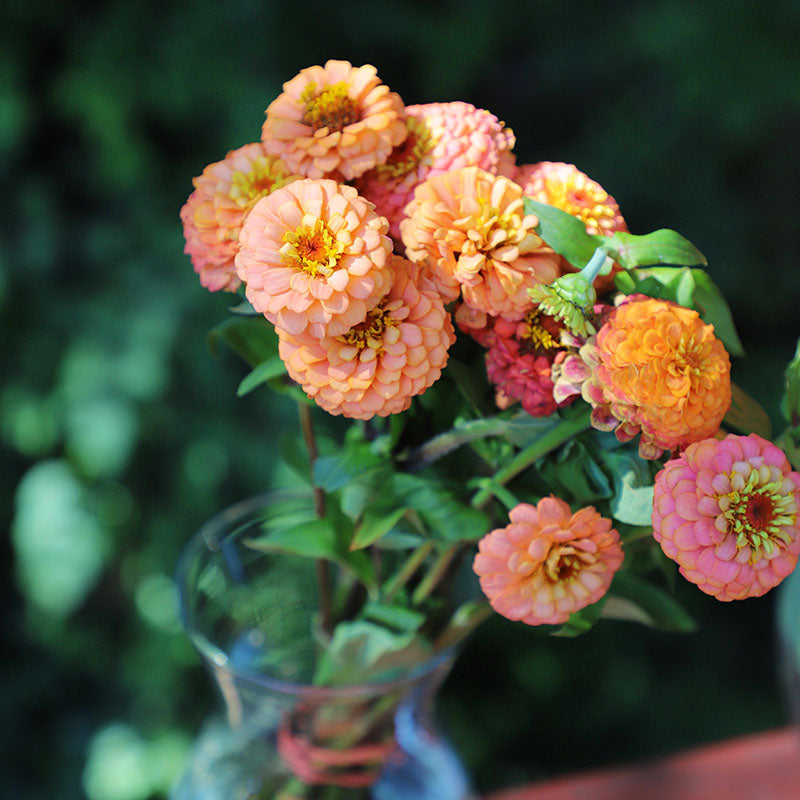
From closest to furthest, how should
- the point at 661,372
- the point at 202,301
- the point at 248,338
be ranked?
the point at 661,372 → the point at 248,338 → the point at 202,301

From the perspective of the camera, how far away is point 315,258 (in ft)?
0.86

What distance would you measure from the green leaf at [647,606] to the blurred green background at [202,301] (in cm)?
41

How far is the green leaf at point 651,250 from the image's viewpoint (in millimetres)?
291

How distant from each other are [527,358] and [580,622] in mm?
102

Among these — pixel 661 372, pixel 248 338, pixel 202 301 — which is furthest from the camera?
pixel 202 301

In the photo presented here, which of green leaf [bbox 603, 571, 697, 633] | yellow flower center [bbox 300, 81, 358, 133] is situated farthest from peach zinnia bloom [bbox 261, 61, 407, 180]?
green leaf [bbox 603, 571, 697, 633]

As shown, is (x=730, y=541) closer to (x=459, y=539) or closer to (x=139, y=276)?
(x=459, y=539)

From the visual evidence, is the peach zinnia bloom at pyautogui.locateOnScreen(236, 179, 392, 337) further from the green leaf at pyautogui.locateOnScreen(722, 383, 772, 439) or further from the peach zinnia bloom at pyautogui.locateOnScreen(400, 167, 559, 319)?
the green leaf at pyautogui.locateOnScreen(722, 383, 772, 439)

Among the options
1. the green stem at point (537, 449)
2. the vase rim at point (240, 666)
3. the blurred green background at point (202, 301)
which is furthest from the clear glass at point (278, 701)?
the blurred green background at point (202, 301)

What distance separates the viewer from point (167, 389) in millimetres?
774

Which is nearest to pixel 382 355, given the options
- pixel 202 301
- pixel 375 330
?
pixel 375 330

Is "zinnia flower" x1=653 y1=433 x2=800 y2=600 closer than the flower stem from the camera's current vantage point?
Yes

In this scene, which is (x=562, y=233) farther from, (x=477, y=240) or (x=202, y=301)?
(x=202, y=301)

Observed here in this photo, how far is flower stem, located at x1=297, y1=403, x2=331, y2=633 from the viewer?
366 mm
